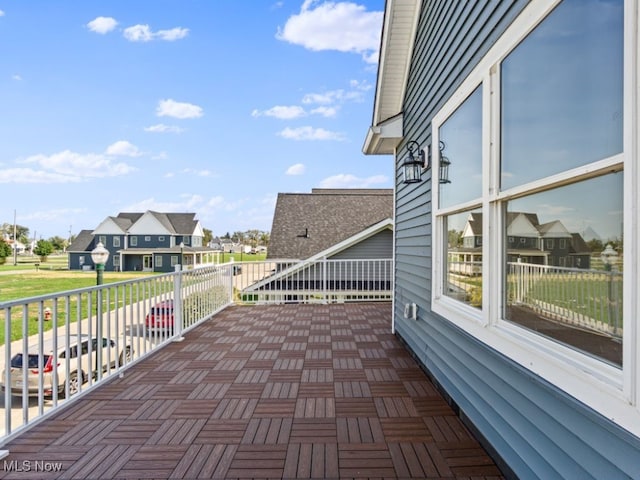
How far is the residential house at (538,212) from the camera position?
120 cm

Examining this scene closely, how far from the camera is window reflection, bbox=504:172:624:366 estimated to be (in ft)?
4.21

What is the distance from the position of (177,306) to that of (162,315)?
30 cm

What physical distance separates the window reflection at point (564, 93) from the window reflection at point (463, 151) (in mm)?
374

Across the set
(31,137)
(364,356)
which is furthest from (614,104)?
(31,137)

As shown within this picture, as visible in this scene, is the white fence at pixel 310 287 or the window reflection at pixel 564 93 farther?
the white fence at pixel 310 287

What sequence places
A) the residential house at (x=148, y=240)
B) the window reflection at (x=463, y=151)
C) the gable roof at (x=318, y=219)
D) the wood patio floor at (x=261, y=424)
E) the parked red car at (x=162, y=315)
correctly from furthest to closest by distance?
the residential house at (x=148, y=240) < the gable roof at (x=318, y=219) < the parked red car at (x=162, y=315) < the window reflection at (x=463, y=151) < the wood patio floor at (x=261, y=424)

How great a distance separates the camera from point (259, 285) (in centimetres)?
873

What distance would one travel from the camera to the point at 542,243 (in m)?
1.73

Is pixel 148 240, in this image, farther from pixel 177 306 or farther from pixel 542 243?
pixel 542 243

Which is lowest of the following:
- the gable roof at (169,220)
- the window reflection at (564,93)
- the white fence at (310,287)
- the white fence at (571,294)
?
the white fence at (310,287)

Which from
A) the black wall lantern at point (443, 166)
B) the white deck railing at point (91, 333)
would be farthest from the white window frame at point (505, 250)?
the white deck railing at point (91, 333)

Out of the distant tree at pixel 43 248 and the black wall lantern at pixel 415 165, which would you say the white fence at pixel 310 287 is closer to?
the black wall lantern at pixel 415 165

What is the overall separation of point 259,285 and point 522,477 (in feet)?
24.1

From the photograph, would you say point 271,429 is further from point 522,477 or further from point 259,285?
point 259,285
